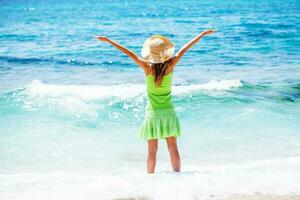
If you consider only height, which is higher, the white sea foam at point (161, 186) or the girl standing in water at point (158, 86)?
the girl standing in water at point (158, 86)

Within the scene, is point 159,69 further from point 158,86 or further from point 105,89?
point 105,89

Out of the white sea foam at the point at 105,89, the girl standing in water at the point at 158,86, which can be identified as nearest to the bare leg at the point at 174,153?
the girl standing in water at the point at 158,86

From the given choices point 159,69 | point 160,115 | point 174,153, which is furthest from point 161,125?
point 159,69

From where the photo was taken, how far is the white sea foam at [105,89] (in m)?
10.2

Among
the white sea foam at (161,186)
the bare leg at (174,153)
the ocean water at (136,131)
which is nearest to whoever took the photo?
the white sea foam at (161,186)

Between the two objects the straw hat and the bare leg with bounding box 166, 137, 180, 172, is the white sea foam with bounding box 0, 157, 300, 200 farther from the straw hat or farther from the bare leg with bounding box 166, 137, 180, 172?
the straw hat

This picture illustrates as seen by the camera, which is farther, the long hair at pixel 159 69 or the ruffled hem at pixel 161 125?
the ruffled hem at pixel 161 125

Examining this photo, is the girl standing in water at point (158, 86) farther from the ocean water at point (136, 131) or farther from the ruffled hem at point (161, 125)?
the ocean water at point (136, 131)

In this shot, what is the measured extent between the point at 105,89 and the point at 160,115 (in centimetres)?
661

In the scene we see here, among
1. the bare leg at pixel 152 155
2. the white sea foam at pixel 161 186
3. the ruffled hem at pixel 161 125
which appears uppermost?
the ruffled hem at pixel 161 125

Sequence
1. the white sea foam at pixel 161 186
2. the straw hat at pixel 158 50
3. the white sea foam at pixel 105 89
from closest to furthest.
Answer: the white sea foam at pixel 161 186
the straw hat at pixel 158 50
the white sea foam at pixel 105 89

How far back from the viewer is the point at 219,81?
11.8 m

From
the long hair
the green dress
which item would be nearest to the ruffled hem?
the green dress

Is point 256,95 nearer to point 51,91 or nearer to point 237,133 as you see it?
point 237,133
